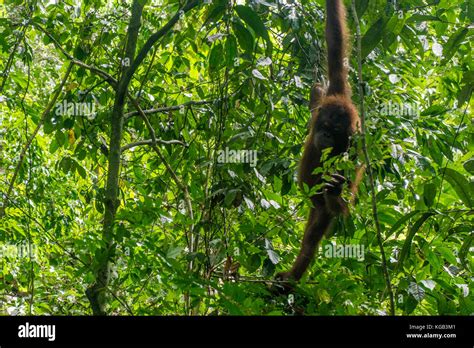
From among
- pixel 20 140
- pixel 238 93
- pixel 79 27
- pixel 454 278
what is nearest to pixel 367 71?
pixel 238 93

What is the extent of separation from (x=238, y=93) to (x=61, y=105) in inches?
59.9

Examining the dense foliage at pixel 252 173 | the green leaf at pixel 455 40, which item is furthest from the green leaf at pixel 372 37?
the green leaf at pixel 455 40

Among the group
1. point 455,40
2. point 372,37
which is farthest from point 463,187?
point 372,37

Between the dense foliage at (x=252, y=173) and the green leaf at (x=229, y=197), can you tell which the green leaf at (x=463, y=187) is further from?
the green leaf at (x=229, y=197)

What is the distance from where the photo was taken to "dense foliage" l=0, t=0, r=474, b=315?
2863 mm

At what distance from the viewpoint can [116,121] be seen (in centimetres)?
391

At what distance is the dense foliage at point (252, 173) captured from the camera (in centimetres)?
286

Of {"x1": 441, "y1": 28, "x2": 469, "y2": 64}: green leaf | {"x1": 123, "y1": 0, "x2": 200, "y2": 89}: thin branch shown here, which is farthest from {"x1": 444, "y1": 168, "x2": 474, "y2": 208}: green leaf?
{"x1": 123, "y1": 0, "x2": 200, "y2": 89}: thin branch

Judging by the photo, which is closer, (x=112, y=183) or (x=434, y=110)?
(x=112, y=183)

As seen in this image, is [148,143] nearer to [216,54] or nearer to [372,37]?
[216,54]

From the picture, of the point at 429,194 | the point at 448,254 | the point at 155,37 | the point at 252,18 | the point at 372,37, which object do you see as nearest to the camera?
the point at 429,194

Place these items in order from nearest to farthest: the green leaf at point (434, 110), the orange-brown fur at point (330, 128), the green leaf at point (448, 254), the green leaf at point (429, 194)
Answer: the green leaf at point (429, 194) → the green leaf at point (448, 254) → the green leaf at point (434, 110) → the orange-brown fur at point (330, 128)

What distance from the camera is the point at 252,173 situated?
3.85m
